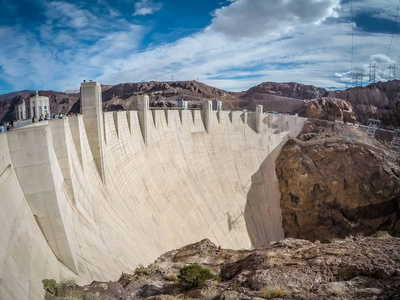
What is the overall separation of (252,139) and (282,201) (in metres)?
7.30

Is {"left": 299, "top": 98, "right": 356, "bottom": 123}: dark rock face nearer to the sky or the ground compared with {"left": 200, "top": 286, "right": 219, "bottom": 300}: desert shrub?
nearer to the sky

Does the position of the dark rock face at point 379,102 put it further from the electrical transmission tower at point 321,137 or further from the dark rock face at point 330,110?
the electrical transmission tower at point 321,137

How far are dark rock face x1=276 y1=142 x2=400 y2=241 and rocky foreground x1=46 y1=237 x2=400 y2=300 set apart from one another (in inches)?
789

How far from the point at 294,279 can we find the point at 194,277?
9.73 feet

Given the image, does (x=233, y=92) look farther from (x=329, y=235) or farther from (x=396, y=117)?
(x=329, y=235)

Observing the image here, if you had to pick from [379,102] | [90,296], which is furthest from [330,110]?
[90,296]

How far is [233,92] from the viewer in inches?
2916

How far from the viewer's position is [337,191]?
28812 millimetres

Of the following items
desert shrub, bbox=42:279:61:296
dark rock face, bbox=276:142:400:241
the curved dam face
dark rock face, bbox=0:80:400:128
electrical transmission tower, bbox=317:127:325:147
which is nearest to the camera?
desert shrub, bbox=42:279:61:296

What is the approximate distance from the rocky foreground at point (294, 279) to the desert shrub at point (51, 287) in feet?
0.30

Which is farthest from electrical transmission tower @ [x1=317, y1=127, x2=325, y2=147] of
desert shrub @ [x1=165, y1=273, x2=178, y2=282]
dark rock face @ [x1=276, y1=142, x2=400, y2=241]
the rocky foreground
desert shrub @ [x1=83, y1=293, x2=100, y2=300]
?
desert shrub @ [x1=83, y1=293, x2=100, y2=300]

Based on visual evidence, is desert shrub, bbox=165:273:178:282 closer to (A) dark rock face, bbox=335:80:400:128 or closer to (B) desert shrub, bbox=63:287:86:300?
(B) desert shrub, bbox=63:287:86:300

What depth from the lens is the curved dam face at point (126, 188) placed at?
7.58m

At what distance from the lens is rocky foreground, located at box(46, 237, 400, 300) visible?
604cm
